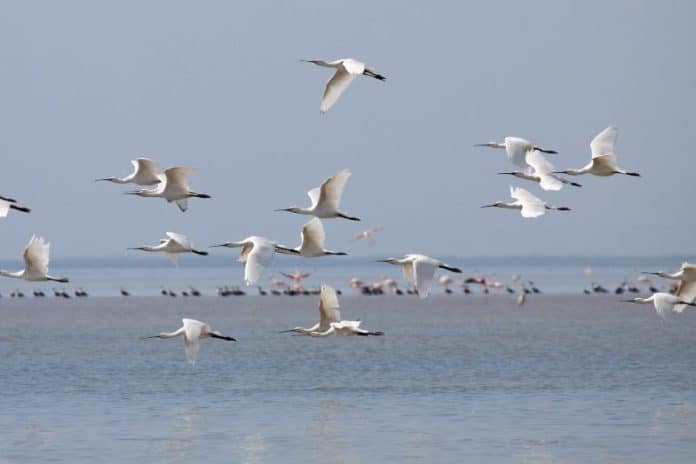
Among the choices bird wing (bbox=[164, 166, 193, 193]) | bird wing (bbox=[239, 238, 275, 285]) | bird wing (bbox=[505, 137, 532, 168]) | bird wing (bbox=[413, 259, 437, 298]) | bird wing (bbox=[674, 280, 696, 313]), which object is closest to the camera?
bird wing (bbox=[239, 238, 275, 285])

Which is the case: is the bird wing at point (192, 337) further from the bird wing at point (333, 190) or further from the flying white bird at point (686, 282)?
the flying white bird at point (686, 282)

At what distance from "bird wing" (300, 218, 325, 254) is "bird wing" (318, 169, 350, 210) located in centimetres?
68

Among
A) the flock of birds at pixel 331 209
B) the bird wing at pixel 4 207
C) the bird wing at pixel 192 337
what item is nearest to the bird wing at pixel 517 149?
the flock of birds at pixel 331 209

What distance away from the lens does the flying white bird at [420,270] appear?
23.3m

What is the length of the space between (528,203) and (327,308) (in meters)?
3.87

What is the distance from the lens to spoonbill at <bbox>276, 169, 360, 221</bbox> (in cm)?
2445

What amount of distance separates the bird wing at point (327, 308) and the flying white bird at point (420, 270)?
2492 millimetres

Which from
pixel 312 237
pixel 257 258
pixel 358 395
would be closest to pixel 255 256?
pixel 257 258

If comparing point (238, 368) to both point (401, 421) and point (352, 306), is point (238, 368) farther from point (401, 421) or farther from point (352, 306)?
point (352, 306)

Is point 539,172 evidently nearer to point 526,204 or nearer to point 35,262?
point 526,204

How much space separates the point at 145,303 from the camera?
304 ft

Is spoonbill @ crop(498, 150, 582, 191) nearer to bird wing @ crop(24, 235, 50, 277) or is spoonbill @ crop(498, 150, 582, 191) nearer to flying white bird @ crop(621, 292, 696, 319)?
flying white bird @ crop(621, 292, 696, 319)

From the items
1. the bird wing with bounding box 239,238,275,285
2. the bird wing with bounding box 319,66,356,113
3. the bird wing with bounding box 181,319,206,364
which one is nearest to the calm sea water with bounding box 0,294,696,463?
the bird wing with bounding box 181,319,206,364

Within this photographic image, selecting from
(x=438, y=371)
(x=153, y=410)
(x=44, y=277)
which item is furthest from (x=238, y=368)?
(x=44, y=277)
